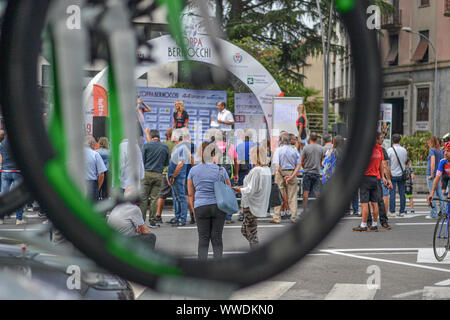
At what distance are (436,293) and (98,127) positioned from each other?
6.21 meters

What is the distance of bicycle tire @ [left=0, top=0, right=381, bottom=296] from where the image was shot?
377 mm

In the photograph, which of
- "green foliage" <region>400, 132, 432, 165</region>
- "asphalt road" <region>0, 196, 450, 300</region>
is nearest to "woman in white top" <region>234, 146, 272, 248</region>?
"asphalt road" <region>0, 196, 450, 300</region>

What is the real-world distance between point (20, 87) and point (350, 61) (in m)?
0.20

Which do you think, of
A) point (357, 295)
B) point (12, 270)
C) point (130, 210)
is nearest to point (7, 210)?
point (130, 210)

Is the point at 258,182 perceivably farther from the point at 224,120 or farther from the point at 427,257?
Answer: the point at 427,257

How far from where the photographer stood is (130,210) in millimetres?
492

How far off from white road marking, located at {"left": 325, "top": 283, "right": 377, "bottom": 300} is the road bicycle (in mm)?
2037

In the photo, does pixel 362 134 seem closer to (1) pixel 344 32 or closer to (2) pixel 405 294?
(1) pixel 344 32

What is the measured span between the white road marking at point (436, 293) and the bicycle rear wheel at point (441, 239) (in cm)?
186

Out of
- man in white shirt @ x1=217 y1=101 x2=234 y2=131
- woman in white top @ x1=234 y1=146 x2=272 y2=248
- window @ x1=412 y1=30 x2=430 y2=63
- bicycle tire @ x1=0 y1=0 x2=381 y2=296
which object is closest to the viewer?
bicycle tire @ x1=0 y1=0 x2=381 y2=296

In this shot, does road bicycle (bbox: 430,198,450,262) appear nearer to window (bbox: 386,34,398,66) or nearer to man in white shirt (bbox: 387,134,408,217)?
man in white shirt (bbox: 387,134,408,217)

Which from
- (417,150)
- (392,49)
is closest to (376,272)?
(392,49)

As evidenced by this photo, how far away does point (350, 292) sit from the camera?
20.4ft

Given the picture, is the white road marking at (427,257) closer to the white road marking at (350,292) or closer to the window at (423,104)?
the white road marking at (350,292)
